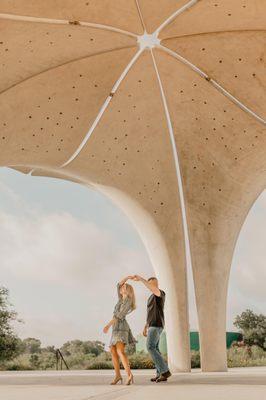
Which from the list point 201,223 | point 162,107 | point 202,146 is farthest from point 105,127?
point 201,223

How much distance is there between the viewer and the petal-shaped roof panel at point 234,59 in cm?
1170

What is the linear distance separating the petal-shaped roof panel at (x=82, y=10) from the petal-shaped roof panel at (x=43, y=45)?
0.26 meters

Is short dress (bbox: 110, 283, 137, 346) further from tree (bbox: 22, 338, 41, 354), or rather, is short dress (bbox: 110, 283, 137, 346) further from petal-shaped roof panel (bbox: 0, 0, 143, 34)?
tree (bbox: 22, 338, 41, 354)

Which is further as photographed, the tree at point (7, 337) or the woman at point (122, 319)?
the tree at point (7, 337)

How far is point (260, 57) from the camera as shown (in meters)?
11.8

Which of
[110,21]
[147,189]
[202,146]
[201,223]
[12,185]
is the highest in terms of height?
[12,185]

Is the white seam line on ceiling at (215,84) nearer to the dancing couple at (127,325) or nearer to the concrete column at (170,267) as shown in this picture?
the concrete column at (170,267)

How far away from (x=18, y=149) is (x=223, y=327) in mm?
6959

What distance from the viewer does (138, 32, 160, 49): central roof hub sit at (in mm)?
11945

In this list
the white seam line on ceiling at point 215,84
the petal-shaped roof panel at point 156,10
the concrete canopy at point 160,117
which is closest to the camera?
the petal-shaped roof panel at point 156,10

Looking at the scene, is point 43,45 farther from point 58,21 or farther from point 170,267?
point 170,267

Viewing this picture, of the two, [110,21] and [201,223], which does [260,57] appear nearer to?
A: [110,21]

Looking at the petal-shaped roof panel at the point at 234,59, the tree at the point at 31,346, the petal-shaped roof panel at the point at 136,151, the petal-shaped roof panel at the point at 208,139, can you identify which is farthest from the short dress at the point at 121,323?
the tree at the point at 31,346

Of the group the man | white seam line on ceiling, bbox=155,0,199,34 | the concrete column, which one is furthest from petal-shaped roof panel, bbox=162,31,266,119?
the man
